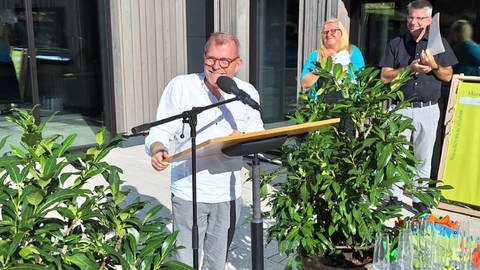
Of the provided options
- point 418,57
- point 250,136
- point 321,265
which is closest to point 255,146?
point 250,136

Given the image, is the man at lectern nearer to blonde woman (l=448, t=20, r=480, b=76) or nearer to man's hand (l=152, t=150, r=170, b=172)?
man's hand (l=152, t=150, r=170, b=172)

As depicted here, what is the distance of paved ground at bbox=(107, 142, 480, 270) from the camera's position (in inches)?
136

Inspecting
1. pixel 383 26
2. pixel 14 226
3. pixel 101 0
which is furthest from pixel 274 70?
pixel 14 226

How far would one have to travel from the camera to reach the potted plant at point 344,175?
2.18 m

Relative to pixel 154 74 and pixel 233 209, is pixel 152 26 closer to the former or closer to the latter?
pixel 154 74

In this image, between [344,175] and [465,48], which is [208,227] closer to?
[344,175]

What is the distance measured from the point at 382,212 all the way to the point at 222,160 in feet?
2.72

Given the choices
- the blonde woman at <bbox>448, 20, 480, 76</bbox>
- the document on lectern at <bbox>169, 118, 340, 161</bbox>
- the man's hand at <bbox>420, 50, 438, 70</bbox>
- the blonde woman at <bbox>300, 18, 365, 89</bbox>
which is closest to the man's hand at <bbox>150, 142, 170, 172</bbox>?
the document on lectern at <bbox>169, 118, 340, 161</bbox>

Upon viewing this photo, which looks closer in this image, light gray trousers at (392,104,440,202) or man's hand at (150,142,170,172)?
man's hand at (150,142,170,172)

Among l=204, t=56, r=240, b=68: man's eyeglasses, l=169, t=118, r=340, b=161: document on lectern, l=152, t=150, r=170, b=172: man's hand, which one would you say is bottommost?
l=152, t=150, r=170, b=172: man's hand

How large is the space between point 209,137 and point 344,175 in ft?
2.27

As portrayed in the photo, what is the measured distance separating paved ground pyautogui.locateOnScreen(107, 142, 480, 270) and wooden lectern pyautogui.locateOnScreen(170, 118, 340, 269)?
553mm

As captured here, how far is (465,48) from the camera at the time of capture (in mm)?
4746

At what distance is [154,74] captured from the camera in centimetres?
741
